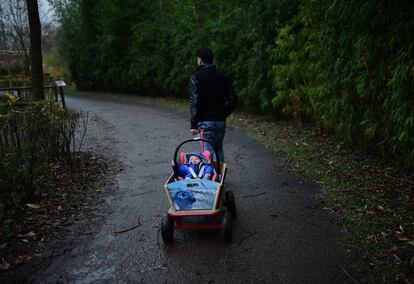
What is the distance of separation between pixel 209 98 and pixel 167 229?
1.98 meters

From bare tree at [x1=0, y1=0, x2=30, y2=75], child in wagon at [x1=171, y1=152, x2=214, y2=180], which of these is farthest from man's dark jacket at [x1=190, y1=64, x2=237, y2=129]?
bare tree at [x1=0, y1=0, x2=30, y2=75]

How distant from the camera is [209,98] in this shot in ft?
18.7

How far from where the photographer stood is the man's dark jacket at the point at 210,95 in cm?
563

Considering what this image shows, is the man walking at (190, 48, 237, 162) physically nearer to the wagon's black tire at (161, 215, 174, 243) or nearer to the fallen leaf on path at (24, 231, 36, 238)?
the wagon's black tire at (161, 215, 174, 243)

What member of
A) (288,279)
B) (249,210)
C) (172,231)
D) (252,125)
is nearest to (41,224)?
(172,231)

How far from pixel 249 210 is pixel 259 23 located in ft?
23.2

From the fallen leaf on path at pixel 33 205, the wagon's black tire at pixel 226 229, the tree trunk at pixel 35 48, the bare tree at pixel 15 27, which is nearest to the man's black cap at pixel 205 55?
the wagon's black tire at pixel 226 229

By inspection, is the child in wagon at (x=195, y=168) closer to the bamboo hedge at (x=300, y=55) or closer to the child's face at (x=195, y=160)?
the child's face at (x=195, y=160)

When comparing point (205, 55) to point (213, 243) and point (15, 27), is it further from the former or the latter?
point (15, 27)

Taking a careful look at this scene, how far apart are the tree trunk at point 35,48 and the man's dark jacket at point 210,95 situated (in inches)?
285

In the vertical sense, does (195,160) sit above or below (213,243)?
above

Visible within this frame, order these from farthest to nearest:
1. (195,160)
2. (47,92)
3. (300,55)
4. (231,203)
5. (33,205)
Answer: (47,92), (300,55), (33,205), (195,160), (231,203)

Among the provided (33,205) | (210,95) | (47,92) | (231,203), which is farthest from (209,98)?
(47,92)

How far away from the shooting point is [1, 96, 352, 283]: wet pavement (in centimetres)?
387
